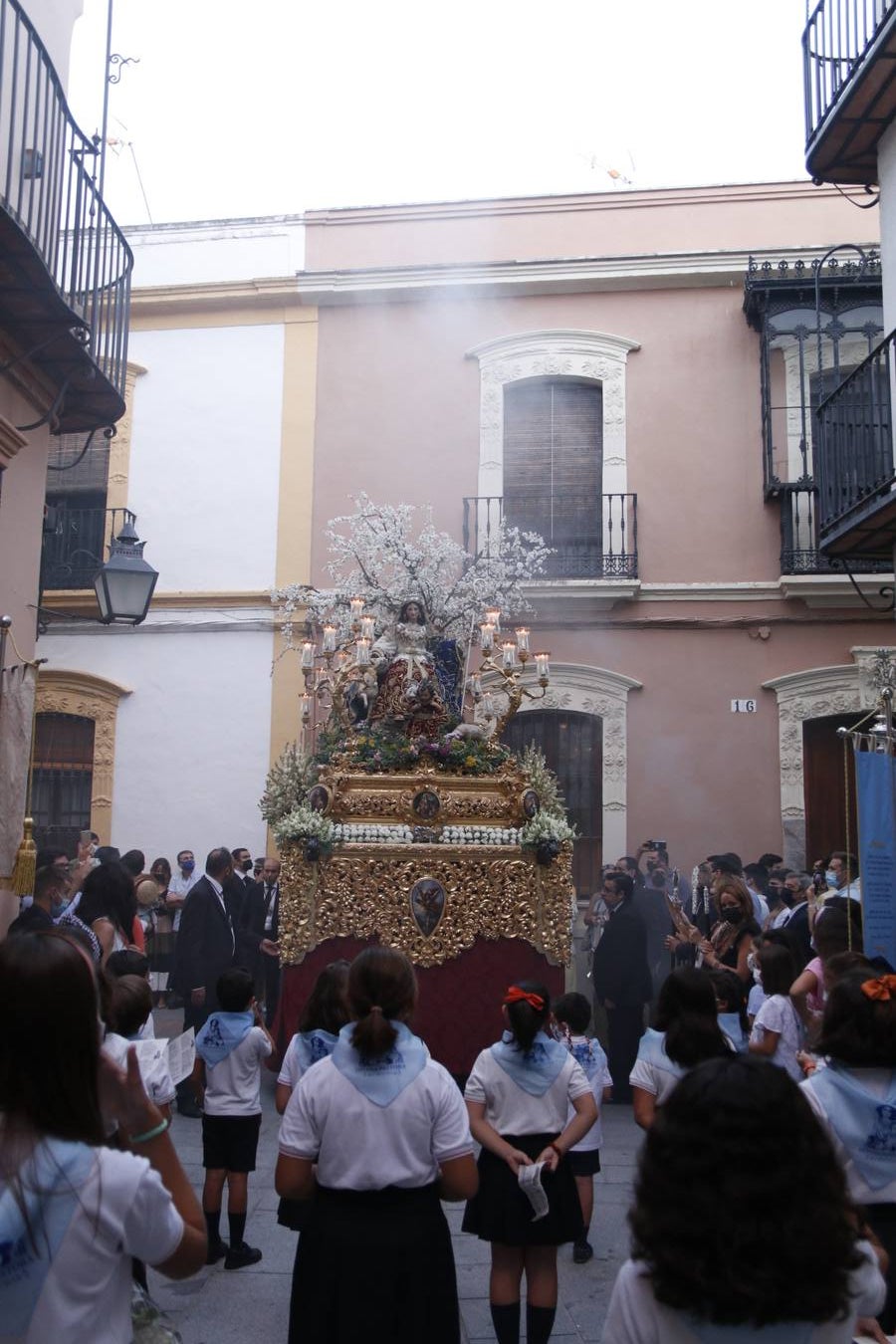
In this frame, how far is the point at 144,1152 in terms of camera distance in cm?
221

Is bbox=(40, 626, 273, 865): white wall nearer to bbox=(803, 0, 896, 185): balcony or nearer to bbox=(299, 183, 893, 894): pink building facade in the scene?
bbox=(299, 183, 893, 894): pink building facade

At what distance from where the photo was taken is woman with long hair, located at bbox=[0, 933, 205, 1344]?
203 cm

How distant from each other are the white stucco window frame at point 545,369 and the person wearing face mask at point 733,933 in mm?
8591

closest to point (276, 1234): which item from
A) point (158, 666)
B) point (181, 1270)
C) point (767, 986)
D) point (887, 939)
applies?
point (767, 986)

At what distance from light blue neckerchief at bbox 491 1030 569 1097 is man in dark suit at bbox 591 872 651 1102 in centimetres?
438

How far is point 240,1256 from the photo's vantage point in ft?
17.4

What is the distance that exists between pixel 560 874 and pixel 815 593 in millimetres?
6605

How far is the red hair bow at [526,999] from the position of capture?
414 cm

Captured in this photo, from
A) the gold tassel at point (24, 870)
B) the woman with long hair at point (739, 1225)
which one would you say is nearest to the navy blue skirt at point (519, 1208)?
the woman with long hair at point (739, 1225)

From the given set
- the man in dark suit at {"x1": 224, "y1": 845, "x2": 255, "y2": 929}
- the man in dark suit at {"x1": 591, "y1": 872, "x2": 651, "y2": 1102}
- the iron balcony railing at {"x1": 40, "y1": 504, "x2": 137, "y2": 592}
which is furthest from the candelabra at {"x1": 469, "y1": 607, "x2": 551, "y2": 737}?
the iron balcony railing at {"x1": 40, "y1": 504, "x2": 137, "y2": 592}

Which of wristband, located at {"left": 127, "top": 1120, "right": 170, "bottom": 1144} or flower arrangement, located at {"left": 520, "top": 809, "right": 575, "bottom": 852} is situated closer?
wristband, located at {"left": 127, "top": 1120, "right": 170, "bottom": 1144}

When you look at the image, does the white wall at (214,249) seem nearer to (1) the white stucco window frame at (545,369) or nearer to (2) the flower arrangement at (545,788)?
(1) the white stucco window frame at (545,369)

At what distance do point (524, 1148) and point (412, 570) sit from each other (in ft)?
28.6

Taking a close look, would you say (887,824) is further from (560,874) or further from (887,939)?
(560,874)
